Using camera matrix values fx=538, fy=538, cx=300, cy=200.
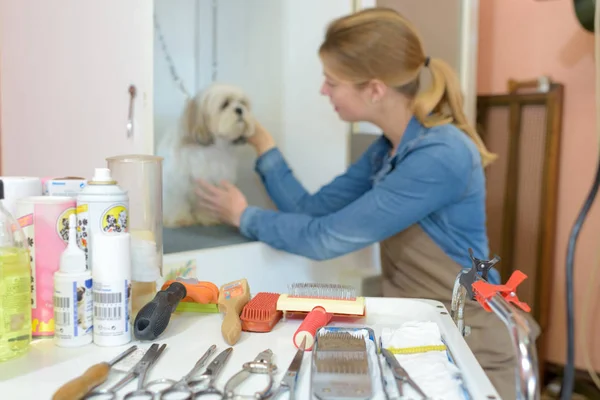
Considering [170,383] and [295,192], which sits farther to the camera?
[295,192]

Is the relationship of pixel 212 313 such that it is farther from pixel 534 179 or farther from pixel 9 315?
pixel 534 179

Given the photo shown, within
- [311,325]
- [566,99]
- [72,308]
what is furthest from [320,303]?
[566,99]

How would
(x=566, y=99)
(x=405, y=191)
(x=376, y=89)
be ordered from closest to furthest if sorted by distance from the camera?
(x=405, y=191) < (x=376, y=89) < (x=566, y=99)

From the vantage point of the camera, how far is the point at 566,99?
1741mm

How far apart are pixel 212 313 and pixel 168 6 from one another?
35.2 inches

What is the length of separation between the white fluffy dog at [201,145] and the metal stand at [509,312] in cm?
82

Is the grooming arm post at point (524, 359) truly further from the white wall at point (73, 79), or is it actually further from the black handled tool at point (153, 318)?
the white wall at point (73, 79)

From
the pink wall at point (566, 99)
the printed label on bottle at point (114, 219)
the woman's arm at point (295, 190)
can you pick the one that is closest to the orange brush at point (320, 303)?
the printed label on bottle at point (114, 219)

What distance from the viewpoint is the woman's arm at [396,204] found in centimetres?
106

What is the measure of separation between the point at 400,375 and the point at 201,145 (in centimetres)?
102

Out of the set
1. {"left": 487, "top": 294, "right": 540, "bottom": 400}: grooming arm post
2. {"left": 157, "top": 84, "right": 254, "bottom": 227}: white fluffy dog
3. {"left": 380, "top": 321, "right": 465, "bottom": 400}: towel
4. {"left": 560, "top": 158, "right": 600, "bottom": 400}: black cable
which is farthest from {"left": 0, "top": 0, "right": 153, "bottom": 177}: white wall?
{"left": 560, "top": 158, "right": 600, "bottom": 400}: black cable

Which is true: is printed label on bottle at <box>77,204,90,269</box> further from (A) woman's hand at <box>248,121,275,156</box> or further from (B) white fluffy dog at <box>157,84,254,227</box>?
(A) woman's hand at <box>248,121,275,156</box>

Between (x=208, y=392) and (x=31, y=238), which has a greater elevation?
(x=31, y=238)

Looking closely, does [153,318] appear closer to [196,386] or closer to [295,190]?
[196,386]
